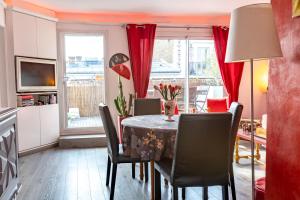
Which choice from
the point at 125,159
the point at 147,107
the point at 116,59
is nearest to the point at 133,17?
the point at 116,59

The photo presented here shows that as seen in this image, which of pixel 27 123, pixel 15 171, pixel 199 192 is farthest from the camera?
pixel 27 123

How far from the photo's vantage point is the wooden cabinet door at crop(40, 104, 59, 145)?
5078 millimetres

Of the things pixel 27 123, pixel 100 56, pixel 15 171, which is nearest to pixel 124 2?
pixel 100 56

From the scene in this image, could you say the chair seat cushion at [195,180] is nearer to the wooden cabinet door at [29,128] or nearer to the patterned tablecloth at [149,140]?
the patterned tablecloth at [149,140]

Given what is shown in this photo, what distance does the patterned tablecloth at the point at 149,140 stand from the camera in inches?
104

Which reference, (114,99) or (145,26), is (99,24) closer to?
(145,26)

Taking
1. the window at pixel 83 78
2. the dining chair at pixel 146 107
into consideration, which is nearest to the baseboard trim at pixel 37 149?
the window at pixel 83 78

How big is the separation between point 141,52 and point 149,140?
330cm

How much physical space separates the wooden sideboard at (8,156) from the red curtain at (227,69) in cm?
479

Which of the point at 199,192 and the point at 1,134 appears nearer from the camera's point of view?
the point at 1,134

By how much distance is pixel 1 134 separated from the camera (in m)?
1.63

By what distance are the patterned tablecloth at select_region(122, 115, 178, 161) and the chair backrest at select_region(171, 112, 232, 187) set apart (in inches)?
16.9

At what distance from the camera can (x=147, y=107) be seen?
4000 millimetres

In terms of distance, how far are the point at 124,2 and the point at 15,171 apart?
356 cm
